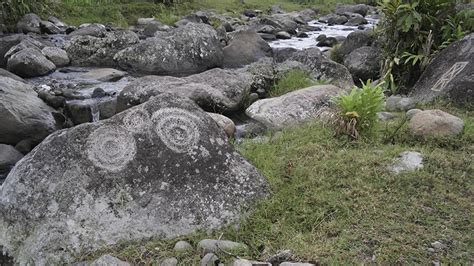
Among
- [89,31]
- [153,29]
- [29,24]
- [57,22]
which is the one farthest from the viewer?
[57,22]

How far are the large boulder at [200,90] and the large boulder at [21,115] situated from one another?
1616mm

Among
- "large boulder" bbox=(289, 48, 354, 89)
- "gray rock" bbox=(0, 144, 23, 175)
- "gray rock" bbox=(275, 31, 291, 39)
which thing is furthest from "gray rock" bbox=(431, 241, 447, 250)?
"gray rock" bbox=(275, 31, 291, 39)

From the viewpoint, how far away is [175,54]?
1398cm

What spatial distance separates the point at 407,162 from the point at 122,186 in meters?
3.52

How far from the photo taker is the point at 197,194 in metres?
5.34

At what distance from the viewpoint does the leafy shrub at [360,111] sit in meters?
6.71

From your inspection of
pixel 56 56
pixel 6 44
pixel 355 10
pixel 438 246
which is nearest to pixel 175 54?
pixel 56 56

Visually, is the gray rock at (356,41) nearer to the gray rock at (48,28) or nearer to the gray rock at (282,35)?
the gray rock at (282,35)

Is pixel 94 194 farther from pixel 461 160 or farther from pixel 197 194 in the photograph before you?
pixel 461 160

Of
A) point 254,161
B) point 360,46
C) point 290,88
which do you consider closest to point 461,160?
point 254,161

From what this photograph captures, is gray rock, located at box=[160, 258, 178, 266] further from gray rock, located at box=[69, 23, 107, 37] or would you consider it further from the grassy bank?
the grassy bank

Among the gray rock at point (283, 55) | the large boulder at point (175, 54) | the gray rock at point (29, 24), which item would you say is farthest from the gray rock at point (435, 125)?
the gray rock at point (29, 24)

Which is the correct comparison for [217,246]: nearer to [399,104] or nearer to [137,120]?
[137,120]

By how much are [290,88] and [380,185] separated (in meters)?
6.10
